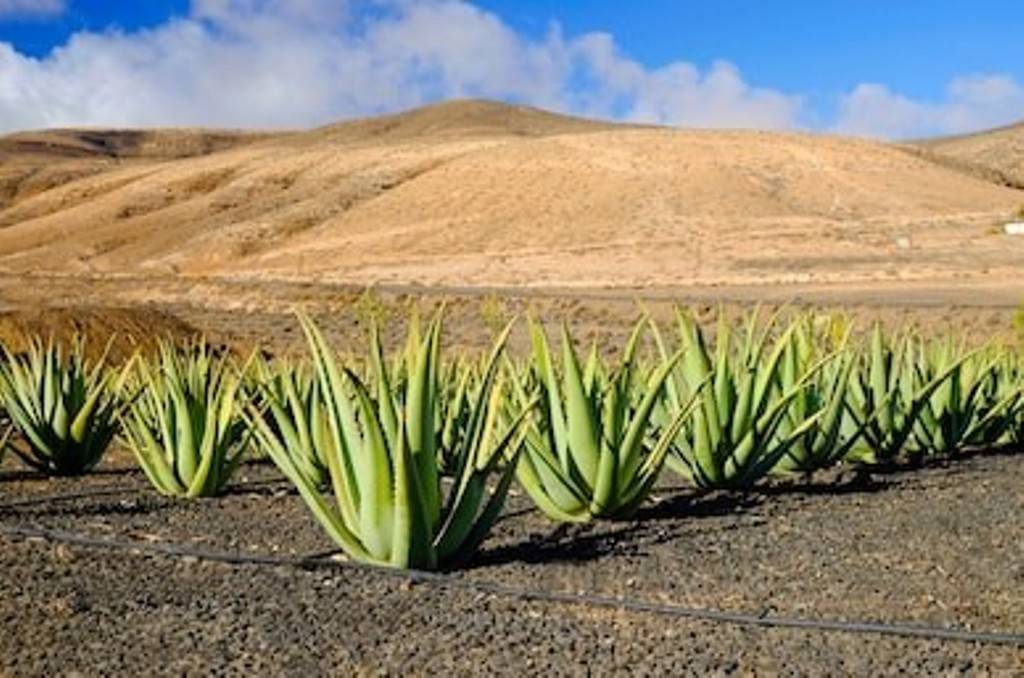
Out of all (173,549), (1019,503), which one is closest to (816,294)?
(1019,503)

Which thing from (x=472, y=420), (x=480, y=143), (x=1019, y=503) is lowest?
(x=1019, y=503)

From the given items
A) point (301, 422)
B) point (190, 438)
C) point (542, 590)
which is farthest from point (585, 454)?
point (190, 438)

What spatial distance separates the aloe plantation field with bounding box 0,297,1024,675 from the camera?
4.23 metres

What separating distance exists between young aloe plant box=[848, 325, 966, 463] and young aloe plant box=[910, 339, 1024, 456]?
0.09 m

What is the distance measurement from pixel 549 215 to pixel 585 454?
60.0 metres

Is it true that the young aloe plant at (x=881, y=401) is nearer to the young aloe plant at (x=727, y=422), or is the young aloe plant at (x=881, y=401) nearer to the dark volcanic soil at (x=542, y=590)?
the young aloe plant at (x=727, y=422)

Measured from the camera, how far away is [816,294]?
34.8 metres

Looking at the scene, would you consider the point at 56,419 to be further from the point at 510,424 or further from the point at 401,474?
the point at 401,474

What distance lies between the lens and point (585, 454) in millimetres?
6332

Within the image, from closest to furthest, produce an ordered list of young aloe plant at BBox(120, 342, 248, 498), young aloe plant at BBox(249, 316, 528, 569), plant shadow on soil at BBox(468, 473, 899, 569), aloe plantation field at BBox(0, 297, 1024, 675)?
1. aloe plantation field at BBox(0, 297, 1024, 675)
2. young aloe plant at BBox(249, 316, 528, 569)
3. plant shadow on soil at BBox(468, 473, 899, 569)
4. young aloe plant at BBox(120, 342, 248, 498)

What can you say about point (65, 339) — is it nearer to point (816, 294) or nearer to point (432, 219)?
point (816, 294)

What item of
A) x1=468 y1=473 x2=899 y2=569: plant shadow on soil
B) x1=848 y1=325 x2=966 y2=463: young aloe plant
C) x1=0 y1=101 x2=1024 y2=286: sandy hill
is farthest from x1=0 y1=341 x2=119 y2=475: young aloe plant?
x1=0 y1=101 x2=1024 y2=286: sandy hill

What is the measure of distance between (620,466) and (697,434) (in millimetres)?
938

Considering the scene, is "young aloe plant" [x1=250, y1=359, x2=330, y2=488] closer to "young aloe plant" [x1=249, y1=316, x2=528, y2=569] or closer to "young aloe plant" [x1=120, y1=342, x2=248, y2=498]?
"young aloe plant" [x1=249, y1=316, x2=528, y2=569]
